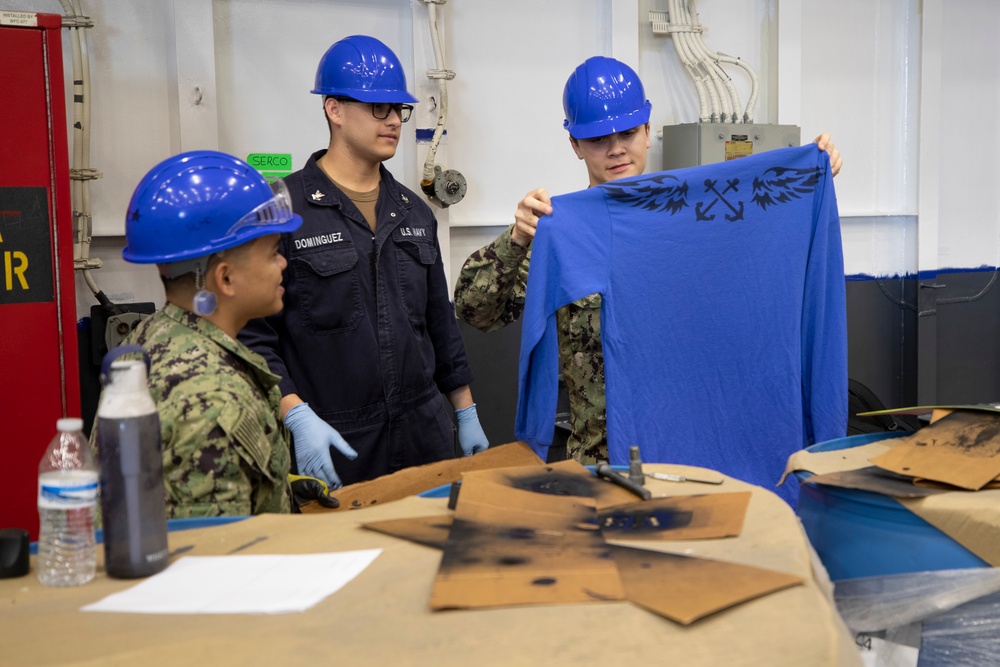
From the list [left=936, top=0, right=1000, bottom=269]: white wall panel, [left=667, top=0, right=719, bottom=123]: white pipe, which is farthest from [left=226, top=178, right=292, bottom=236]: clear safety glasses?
[left=936, top=0, right=1000, bottom=269]: white wall panel

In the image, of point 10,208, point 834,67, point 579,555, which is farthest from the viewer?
point 834,67

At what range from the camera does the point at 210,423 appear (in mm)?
1323

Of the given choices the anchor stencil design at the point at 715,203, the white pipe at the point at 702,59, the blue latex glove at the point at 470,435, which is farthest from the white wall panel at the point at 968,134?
the blue latex glove at the point at 470,435

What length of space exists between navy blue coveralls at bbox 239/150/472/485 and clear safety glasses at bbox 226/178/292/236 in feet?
2.49

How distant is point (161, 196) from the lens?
1426mm

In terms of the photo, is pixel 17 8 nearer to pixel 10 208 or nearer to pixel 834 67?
pixel 10 208

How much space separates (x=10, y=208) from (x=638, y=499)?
220 cm

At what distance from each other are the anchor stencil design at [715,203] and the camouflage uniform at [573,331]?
0.30 meters

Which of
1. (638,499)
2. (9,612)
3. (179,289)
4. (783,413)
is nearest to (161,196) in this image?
(179,289)

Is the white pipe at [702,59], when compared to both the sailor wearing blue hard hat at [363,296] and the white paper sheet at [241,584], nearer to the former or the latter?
the sailor wearing blue hard hat at [363,296]

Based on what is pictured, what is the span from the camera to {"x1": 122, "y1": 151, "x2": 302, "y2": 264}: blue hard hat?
4.66 feet

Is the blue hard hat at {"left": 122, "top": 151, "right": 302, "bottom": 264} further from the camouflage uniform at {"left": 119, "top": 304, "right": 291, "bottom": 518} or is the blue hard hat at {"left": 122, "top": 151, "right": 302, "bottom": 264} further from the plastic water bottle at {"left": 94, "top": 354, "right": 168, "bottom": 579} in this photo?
the plastic water bottle at {"left": 94, "top": 354, "right": 168, "bottom": 579}

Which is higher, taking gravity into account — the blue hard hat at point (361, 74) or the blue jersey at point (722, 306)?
the blue hard hat at point (361, 74)

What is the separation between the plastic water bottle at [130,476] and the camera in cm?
100
